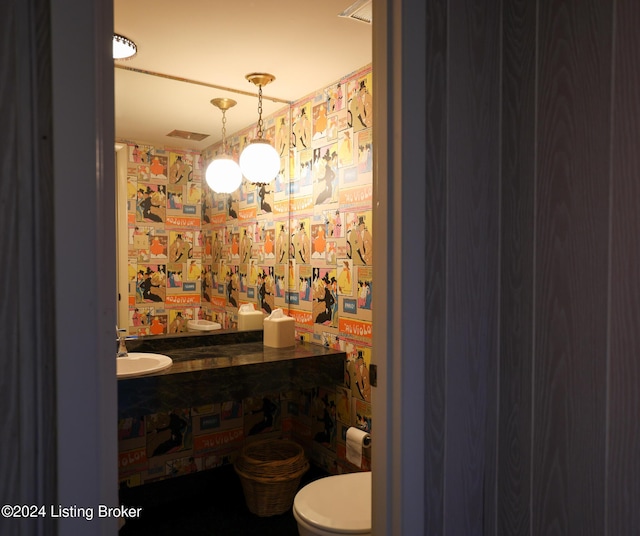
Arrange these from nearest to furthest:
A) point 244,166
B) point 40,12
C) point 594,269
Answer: point 40,12 → point 594,269 → point 244,166

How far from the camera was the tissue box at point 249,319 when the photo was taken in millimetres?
2965

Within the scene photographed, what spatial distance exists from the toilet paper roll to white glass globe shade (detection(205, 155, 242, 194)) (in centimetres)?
162

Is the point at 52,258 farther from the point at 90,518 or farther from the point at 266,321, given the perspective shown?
the point at 266,321

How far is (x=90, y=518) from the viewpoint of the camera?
0.78 metres

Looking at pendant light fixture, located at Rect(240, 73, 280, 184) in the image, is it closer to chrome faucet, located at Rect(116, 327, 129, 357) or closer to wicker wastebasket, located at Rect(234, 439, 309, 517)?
chrome faucet, located at Rect(116, 327, 129, 357)

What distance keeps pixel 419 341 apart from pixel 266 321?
70.7 inches

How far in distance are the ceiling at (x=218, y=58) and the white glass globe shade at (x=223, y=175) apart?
32 cm

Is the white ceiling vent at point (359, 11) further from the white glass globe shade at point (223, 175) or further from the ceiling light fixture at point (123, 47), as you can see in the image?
the white glass globe shade at point (223, 175)

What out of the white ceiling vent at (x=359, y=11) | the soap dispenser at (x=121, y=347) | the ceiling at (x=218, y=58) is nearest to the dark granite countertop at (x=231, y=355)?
the soap dispenser at (x=121, y=347)

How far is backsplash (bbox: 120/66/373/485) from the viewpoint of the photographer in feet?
8.25

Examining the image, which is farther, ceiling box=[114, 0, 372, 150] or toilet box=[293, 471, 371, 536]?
ceiling box=[114, 0, 372, 150]

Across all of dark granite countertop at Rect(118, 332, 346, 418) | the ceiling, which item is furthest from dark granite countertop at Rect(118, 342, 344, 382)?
the ceiling

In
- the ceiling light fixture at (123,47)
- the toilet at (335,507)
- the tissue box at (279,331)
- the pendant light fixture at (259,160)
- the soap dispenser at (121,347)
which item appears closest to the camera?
the toilet at (335,507)

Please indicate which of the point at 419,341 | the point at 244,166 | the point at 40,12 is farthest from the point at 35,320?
the point at 244,166
